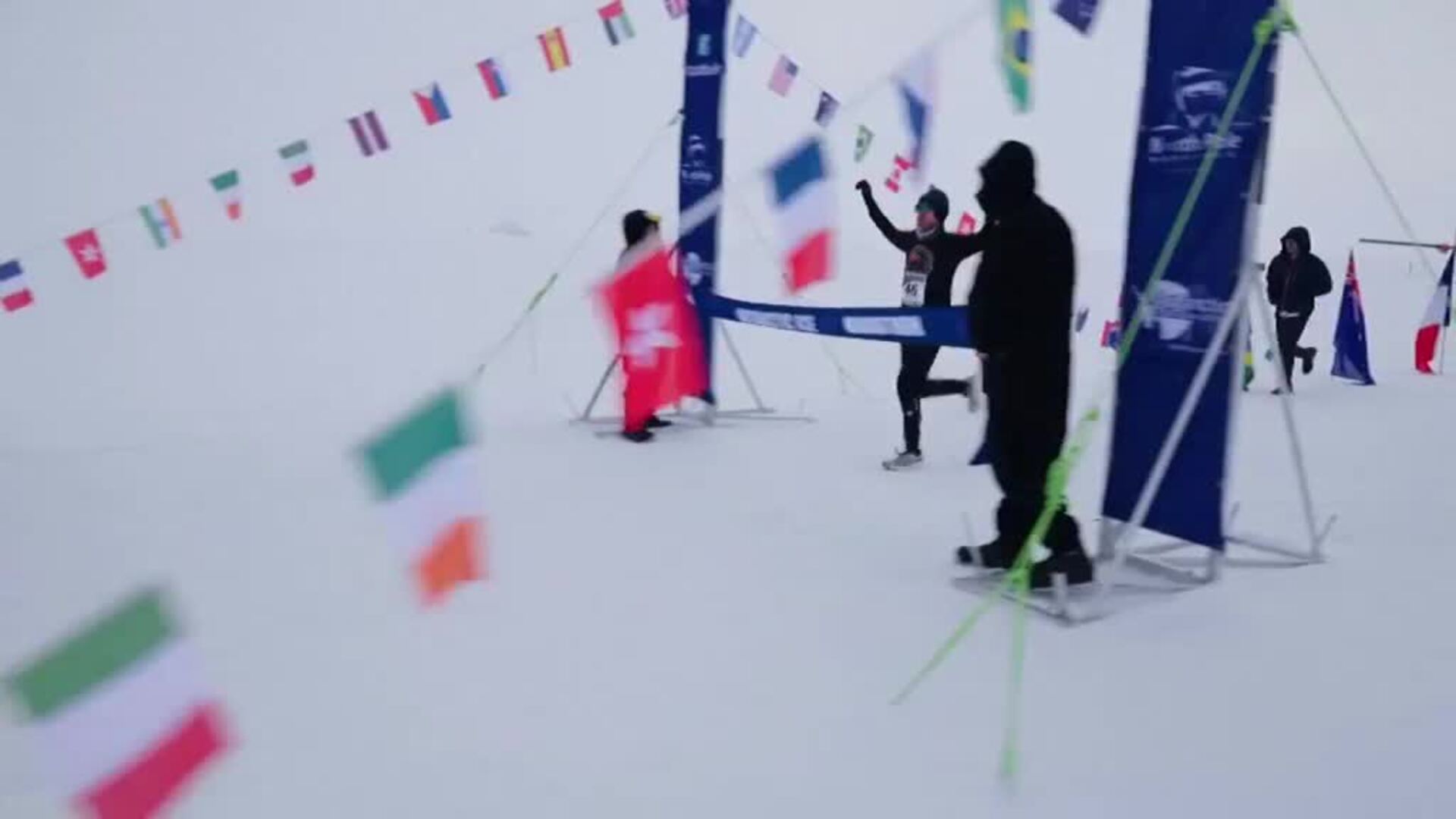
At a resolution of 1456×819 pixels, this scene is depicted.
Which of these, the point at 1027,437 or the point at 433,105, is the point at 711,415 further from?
the point at 1027,437

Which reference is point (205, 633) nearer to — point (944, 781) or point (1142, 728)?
point (944, 781)

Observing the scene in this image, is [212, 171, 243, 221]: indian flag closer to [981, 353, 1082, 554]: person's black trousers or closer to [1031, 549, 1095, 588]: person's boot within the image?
[981, 353, 1082, 554]: person's black trousers

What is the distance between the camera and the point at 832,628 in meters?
3.14

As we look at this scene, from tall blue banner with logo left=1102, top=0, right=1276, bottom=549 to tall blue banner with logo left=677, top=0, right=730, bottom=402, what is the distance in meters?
2.79

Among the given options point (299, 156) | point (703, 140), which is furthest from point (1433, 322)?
point (299, 156)

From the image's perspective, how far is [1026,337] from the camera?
10.6 feet

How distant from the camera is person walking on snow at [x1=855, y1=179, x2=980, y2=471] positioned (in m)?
4.70

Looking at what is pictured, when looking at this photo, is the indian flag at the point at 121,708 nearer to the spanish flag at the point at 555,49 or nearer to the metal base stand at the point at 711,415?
the metal base stand at the point at 711,415

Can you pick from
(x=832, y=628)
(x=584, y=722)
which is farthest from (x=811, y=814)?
(x=832, y=628)

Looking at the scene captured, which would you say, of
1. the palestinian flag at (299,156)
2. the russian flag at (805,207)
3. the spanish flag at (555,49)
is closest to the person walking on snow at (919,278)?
the russian flag at (805,207)

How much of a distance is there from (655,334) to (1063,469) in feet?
9.33

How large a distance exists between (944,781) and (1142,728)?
1.74 feet

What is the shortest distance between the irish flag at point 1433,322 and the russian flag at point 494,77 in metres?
6.49

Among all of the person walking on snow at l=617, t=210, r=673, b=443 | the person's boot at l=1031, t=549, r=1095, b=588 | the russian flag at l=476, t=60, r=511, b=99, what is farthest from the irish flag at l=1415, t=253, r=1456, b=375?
the russian flag at l=476, t=60, r=511, b=99
